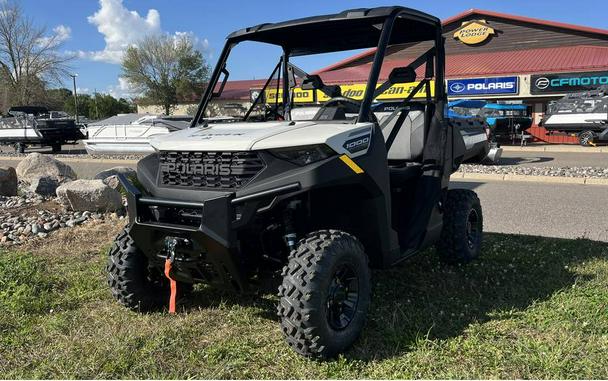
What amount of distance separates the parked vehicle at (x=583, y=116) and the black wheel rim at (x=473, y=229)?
16.1 meters

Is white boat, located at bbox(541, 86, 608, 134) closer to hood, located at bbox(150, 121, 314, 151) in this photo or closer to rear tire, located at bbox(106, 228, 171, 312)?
hood, located at bbox(150, 121, 314, 151)

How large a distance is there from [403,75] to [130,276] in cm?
251

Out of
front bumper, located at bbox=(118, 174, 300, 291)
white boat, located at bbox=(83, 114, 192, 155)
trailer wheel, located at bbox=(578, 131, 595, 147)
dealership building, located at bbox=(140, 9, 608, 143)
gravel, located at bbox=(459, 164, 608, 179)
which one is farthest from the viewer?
dealership building, located at bbox=(140, 9, 608, 143)

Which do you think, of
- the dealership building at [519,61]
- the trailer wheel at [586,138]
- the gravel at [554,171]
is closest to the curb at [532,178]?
the gravel at [554,171]

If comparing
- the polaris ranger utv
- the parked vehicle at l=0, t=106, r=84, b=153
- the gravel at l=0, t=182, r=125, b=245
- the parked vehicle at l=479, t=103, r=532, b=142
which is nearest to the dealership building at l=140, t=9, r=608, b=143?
the parked vehicle at l=479, t=103, r=532, b=142

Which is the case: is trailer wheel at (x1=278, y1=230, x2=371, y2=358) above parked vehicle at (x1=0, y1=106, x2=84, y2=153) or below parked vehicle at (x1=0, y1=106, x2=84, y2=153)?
below

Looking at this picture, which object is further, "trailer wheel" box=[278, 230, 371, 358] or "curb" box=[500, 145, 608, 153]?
"curb" box=[500, 145, 608, 153]

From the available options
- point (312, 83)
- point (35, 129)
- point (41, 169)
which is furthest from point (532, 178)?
point (35, 129)

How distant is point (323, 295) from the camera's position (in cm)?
316

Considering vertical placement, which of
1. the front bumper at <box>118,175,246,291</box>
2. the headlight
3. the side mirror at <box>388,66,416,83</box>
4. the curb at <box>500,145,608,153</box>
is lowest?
the curb at <box>500,145,608,153</box>

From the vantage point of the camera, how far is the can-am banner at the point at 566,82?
22938 millimetres

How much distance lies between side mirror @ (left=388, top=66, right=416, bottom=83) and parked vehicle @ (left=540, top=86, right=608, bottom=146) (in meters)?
17.7

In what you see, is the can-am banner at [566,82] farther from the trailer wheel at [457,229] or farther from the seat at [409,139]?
the seat at [409,139]

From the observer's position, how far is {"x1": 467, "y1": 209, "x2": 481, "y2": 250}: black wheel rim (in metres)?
5.29
